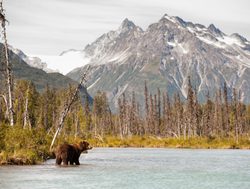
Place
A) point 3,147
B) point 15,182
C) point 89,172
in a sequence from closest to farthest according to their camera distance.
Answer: point 15,182
point 89,172
point 3,147

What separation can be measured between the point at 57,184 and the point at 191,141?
108801 mm

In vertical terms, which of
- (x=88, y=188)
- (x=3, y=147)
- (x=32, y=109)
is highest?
(x=32, y=109)

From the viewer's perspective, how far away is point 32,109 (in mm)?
175250

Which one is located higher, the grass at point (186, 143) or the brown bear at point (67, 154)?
the grass at point (186, 143)

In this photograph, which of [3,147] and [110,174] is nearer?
[110,174]

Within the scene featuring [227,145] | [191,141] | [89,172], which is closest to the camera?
[89,172]

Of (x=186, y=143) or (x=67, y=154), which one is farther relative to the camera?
(x=186, y=143)

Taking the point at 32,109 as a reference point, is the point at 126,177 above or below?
below

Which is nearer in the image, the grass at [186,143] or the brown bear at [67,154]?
the brown bear at [67,154]

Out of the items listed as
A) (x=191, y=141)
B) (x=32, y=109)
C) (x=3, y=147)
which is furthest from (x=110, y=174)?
(x=32, y=109)

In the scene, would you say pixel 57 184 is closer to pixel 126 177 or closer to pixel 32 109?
pixel 126 177

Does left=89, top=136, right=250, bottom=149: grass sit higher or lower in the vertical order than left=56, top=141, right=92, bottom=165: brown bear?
higher

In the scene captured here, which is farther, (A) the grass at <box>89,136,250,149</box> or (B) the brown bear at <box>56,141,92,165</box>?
(A) the grass at <box>89,136,250,149</box>

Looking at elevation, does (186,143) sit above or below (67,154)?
above
